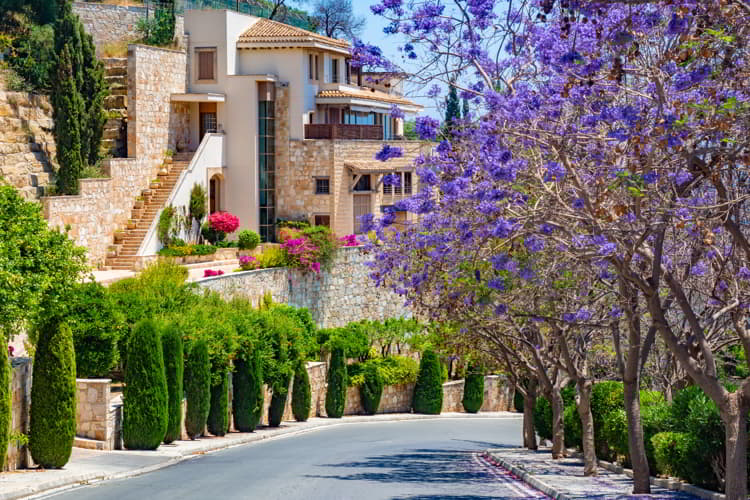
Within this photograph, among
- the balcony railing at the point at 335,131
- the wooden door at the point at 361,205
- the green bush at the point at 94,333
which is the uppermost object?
the balcony railing at the point at 335,131

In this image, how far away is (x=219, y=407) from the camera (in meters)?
33.2

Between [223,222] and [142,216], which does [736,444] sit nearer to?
[142,216]

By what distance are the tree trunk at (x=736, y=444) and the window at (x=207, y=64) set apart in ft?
151

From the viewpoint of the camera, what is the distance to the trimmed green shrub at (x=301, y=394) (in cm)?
4138

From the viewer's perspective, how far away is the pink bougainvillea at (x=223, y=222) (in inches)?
2140

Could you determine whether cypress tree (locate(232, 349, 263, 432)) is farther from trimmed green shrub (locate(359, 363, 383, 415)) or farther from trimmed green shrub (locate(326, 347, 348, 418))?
trimmed green shrub (locate(359, 363, 383, 415))

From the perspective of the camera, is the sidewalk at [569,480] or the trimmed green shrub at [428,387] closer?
the sidewalk at [569,480]

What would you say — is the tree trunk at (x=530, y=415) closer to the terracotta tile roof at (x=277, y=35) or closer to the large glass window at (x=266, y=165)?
the large glass window at (x=266, y=165)

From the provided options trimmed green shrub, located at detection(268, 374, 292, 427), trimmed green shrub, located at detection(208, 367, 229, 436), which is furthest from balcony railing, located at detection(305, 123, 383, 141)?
trimmed green shrub, located at detection(208, 367, 229, 436)

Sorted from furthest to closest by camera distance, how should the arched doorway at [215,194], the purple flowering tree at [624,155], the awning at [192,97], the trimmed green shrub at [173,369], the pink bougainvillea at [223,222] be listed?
the arched doorway at [215,194]
the awning at [192,97]
the pink bougainvillea at [223,222]
the trimmed green shrub at [173,369]
the purple flowering tree at [624,155]

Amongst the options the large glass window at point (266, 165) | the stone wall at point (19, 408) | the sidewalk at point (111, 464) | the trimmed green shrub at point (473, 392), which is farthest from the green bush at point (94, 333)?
the large glass window at point (266, 165)

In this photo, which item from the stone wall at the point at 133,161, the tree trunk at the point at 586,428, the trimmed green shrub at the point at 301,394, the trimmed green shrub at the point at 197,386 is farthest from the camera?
the stone wall at the point at 133,161

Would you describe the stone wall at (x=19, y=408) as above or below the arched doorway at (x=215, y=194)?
below

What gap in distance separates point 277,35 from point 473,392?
20251 millimetres
